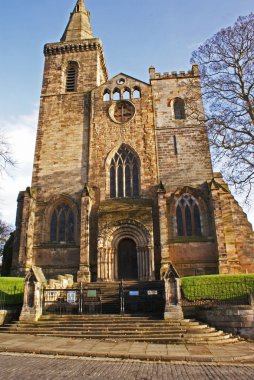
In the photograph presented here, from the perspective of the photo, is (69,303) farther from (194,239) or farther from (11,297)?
(194,239)

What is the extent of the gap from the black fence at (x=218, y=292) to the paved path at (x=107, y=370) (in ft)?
21.4

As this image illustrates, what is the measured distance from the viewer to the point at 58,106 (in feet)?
89.2

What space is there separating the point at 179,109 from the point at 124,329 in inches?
759

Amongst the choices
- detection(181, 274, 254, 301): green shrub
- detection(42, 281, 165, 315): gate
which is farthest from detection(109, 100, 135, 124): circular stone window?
detection(181, 274, 254, 301): green shrub

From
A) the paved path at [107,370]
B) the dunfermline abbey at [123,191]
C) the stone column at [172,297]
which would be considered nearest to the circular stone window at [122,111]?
the dunfermline abbey at [123,191]

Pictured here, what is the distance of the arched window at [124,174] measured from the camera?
23.6 meters

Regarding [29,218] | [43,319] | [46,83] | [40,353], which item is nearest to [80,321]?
[43,319]

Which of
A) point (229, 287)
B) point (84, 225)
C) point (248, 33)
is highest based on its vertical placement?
point (248, 33)

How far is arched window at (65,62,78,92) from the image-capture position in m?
28.6

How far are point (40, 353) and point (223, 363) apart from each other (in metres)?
5.12

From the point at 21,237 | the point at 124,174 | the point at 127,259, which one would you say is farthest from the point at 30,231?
the point at 124,174

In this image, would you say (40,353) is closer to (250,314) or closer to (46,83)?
(250,314)

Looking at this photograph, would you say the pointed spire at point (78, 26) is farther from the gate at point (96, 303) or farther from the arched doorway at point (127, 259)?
the gate at point (96, 303)

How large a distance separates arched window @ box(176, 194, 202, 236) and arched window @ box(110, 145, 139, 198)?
348cm
